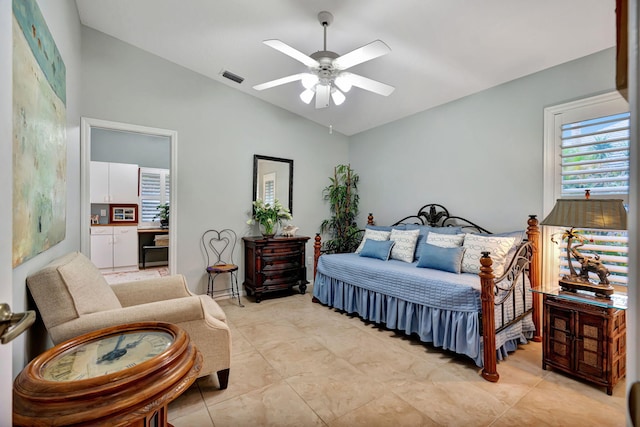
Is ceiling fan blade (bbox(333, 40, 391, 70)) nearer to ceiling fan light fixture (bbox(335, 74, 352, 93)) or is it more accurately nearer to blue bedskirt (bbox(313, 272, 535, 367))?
ceiling fan light fixture (bbox(335, 74, 352, 93))

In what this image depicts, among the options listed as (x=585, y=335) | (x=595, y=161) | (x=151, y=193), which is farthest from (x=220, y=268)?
(x=595, y=161)

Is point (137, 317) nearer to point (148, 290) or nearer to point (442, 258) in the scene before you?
point (148, 290)

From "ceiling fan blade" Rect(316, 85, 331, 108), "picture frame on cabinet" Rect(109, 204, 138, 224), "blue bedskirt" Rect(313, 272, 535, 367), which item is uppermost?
"ceiling fan blade" Rect(316, 85, 331, 108)

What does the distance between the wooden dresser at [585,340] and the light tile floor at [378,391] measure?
0.11 m

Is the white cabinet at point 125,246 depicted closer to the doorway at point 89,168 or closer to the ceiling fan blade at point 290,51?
the doorway at point 89,168

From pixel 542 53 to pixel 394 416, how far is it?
3.20 m

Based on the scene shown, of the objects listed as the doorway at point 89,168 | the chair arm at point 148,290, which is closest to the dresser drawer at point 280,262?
the doorway at point 89,168

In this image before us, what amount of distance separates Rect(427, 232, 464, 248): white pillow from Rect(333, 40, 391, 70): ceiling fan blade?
6.71ft

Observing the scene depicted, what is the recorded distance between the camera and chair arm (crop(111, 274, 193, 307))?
2.29 m

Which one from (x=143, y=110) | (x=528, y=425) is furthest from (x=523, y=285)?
(x=143, y=110)

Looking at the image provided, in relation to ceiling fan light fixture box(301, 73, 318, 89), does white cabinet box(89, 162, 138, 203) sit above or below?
below

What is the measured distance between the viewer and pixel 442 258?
3.00 meters

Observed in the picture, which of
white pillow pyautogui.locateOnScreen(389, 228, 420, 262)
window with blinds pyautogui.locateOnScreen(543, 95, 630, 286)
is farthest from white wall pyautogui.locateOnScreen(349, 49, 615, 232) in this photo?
white pillow pyautogui.locateOnScreen(389, 228, 420, 262)

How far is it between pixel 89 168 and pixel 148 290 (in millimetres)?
1793
